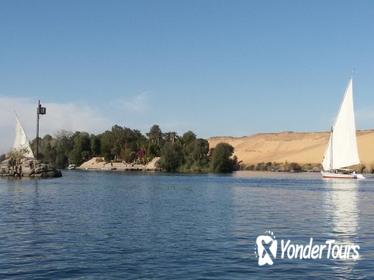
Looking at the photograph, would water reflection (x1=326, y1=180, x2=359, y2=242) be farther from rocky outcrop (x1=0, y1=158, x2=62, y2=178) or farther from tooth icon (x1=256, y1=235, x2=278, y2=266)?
rocky outcrop (x1=0, y1=158, x2=62, y2=178)

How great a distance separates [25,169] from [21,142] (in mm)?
10201

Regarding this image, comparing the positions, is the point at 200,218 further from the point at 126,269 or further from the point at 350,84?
the point at 350,84

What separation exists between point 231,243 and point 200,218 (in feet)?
Answer: 38.0

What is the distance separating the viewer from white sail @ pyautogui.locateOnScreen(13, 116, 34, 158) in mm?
127125

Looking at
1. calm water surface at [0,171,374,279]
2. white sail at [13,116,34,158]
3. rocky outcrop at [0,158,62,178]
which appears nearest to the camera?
calm water surface at [0,171,374,279]

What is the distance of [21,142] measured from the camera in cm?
12950

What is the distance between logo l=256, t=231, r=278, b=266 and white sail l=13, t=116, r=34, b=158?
331ft

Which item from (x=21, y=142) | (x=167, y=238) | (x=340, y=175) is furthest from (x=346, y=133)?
(x=167, y=238)

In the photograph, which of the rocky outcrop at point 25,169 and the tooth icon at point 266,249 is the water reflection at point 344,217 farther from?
the rocky outcrop at point 25,169

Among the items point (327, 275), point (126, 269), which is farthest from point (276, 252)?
point (126, 269)

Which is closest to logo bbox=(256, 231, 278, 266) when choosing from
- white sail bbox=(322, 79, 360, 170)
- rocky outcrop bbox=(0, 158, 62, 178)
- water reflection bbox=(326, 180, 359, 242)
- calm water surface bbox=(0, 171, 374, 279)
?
calm water surface bbox=(0, 171, 374, 279)

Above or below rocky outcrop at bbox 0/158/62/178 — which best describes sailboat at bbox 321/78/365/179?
above

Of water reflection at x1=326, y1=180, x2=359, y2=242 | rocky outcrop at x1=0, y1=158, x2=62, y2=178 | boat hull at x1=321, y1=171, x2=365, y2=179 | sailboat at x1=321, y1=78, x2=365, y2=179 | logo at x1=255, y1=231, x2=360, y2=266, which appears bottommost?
logo at x1=255, y1=231, x2=360, y2=266

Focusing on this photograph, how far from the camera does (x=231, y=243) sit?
29234mm
